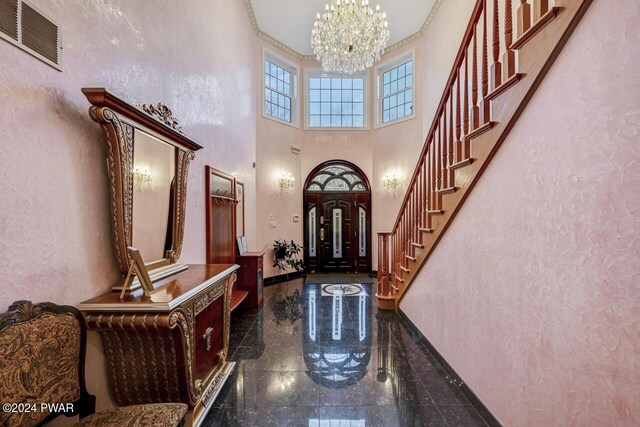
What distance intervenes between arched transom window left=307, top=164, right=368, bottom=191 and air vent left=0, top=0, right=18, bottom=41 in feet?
19.0

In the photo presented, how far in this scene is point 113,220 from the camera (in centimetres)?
162

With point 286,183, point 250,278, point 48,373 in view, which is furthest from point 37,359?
point 286,183

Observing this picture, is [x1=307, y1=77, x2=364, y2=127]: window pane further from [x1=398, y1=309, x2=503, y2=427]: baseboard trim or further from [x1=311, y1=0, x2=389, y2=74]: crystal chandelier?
[x1=398, y1=309, x2=503, y2=427]: baseboard trim

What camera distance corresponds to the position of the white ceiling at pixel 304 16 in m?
5.09

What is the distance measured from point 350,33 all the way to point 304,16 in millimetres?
1770

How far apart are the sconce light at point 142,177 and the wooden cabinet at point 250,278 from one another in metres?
2.54

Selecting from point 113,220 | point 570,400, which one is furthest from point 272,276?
point 570,400

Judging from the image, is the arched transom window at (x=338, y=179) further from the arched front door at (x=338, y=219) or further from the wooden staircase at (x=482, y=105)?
the wooden staircase at (x=482, y=105)

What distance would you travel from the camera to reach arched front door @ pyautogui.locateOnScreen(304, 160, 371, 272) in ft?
22.4

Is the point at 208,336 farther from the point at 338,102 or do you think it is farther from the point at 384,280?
the point at 338,102

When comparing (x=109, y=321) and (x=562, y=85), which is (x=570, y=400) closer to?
(x=562, y=85)

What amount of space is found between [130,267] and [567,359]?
2260 millimetres

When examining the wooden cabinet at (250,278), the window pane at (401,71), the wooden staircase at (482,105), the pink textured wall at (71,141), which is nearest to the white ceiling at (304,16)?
the window pane at (401,71)

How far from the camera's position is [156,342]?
1.59m
